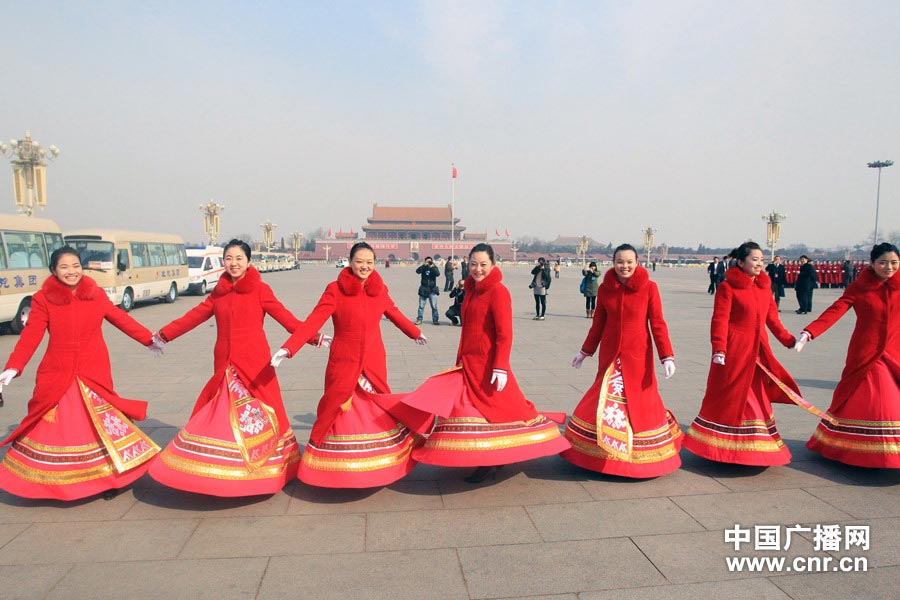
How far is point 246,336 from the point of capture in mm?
3438

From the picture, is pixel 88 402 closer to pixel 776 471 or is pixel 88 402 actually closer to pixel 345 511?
pixel 345 511

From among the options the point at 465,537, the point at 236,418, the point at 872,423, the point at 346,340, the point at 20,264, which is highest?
the point at 20,264

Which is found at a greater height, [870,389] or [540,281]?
[540,281]

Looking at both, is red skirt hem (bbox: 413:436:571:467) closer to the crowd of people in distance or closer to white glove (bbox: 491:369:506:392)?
the crowd of people in distance

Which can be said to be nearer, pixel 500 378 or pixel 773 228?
pixel 500 378

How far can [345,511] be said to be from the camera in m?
3.22

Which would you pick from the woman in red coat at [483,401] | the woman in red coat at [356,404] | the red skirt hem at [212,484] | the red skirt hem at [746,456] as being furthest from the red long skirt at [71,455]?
the red skirt hem at [746,456]

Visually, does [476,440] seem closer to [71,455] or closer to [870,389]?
[71,455]

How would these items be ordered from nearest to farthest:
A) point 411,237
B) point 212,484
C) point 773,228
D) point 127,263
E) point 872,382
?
point 212,484
point 872,382
point 127,263
point 773,228
point 411,237

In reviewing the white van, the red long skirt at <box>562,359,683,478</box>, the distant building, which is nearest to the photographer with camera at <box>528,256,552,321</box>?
the red long skirt at <box>562,359,683,478</box>

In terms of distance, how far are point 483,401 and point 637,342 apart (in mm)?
1027

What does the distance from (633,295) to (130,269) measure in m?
14.3

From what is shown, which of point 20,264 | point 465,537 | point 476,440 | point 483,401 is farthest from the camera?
point 20,264

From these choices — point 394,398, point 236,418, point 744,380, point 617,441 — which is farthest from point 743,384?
point 236,418
